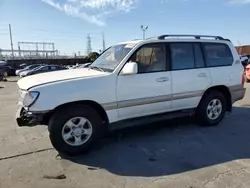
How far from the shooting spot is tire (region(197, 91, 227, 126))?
5.55m

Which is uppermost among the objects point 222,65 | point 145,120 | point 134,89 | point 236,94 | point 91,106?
point 222,65

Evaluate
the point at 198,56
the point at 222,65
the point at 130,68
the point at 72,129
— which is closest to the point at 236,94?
the point at 222,65

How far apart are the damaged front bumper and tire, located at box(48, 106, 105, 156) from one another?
5.6 inches

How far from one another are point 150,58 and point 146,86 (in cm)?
59

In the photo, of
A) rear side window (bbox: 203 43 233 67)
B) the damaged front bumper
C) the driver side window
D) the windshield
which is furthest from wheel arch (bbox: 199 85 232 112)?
the damaged front bumper

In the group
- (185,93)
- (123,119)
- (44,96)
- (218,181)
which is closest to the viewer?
→ (218,181)

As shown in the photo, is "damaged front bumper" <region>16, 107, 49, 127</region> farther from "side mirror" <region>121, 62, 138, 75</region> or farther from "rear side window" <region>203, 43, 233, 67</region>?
"rear side window" <region>203, 43, 233, 67</region>

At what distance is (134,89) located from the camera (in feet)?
14.9

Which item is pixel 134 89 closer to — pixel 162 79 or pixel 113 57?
pixel 162 79

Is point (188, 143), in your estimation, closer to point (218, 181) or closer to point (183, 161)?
point (183, 161)

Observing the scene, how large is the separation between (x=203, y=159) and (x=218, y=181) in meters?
0.67

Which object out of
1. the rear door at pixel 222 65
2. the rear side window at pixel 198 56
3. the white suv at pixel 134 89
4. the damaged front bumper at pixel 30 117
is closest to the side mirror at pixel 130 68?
the white suv at pixel 134 89

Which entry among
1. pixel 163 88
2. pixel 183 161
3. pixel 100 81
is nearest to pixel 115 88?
pixel 100 81

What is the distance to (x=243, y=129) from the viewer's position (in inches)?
215
